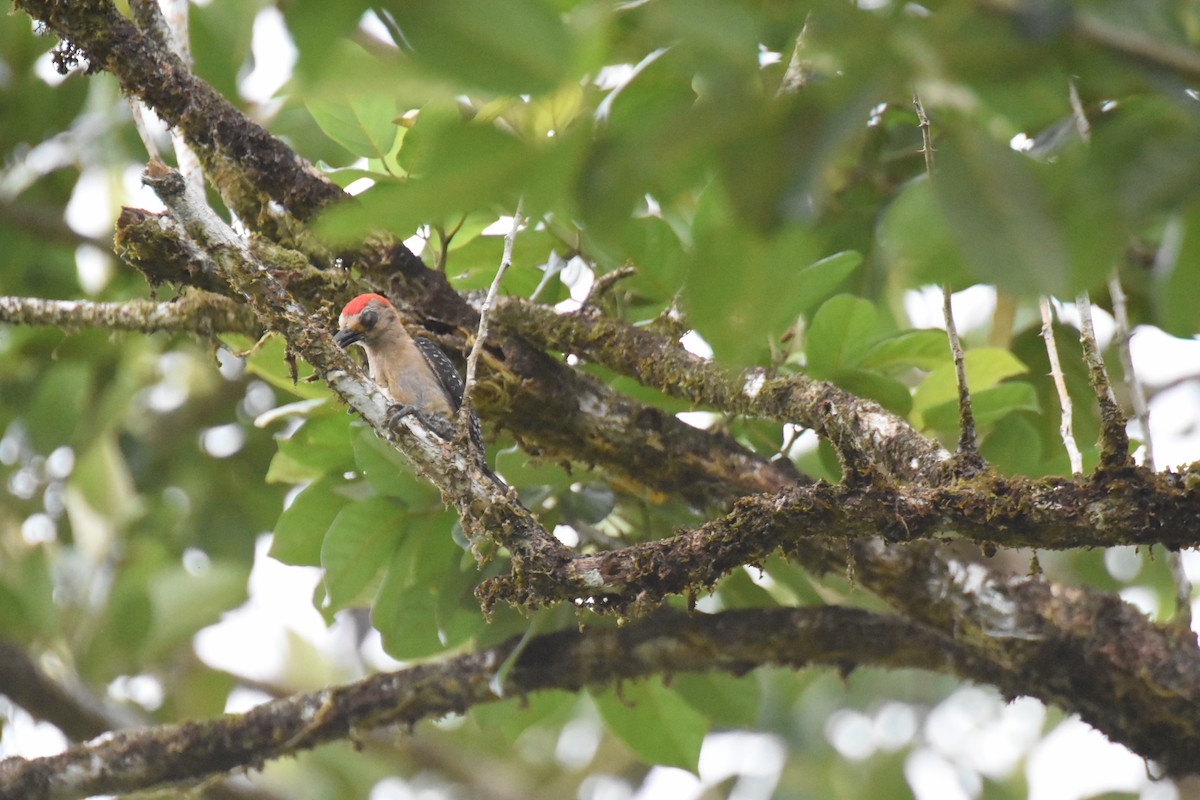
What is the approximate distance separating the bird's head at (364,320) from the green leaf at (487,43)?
2920 mm

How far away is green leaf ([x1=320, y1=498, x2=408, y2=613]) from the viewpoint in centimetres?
331

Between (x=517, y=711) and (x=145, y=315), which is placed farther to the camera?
(x=517, y=711)

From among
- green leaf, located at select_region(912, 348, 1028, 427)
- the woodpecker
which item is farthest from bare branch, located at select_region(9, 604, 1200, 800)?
the woodpecker

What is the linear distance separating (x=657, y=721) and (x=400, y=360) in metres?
2.00

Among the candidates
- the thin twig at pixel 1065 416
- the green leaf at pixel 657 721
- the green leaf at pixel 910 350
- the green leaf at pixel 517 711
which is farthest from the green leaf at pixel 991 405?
the green leaf at pixel 517 711

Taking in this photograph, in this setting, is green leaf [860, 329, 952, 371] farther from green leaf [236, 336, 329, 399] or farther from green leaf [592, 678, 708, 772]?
green leaf [236, 336, 329, 399]

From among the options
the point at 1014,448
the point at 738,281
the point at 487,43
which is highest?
the point at 487,43

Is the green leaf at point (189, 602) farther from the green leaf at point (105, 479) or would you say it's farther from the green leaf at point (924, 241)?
the green leaf at point (924, 241)

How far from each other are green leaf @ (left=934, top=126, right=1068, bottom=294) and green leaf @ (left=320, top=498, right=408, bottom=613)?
2638mm

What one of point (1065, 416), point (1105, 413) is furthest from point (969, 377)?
point (1105, 413)

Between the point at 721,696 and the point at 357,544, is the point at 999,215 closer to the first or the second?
the point at 357,544

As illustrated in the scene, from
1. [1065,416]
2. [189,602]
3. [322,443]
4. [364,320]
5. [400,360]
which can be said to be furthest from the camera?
[189,602]

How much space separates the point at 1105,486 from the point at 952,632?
43.5 inches

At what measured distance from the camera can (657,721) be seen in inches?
147
